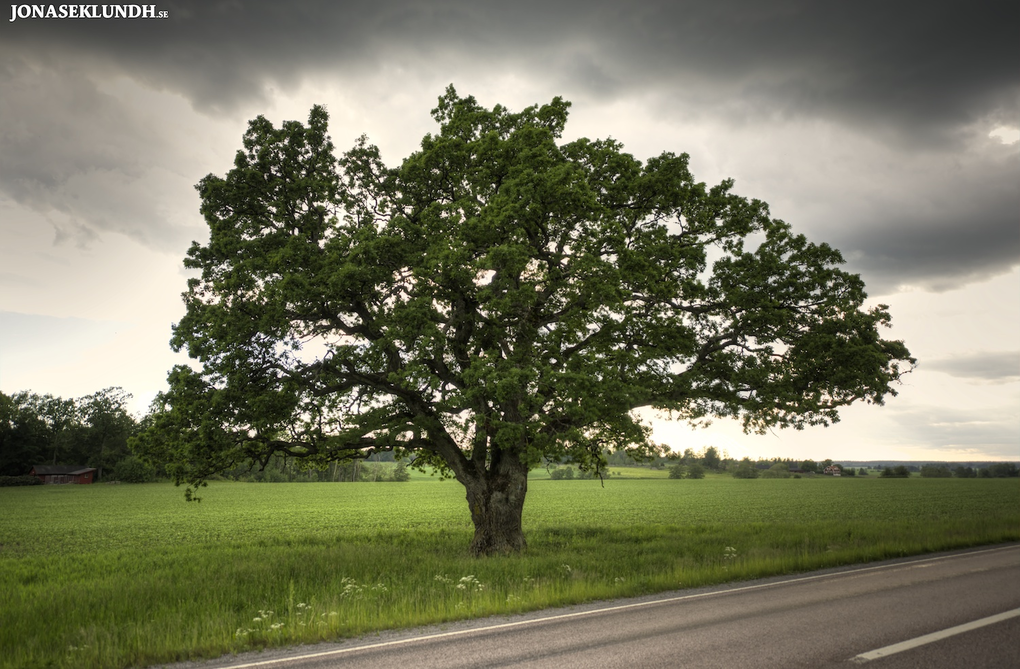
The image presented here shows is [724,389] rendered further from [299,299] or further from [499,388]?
[299,299]

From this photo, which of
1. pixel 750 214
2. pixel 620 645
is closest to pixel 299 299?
pixel 620 645

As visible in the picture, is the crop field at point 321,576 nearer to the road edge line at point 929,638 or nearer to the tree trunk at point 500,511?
the tree trunk at point 500,511

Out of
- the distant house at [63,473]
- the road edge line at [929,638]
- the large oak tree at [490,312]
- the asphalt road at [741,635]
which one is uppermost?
the large oak tree at [490,312]

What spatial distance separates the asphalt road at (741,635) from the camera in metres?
6.66

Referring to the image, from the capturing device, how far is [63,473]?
298ft

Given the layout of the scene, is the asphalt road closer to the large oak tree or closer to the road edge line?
the road edge line

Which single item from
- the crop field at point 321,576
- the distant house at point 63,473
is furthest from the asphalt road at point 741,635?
the distant house at point 63,473

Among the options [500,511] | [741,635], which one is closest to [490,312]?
[500,511]

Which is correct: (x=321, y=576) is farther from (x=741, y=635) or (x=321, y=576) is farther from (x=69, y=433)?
(x=69, y=433)

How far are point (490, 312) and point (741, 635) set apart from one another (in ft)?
32.8

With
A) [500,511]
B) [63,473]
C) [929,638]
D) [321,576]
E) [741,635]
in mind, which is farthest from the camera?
[63,473]

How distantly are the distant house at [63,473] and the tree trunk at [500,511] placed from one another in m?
103

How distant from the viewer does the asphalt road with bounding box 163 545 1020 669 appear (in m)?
6.66

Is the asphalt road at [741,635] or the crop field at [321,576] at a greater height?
the asphalt road at [741,635]
